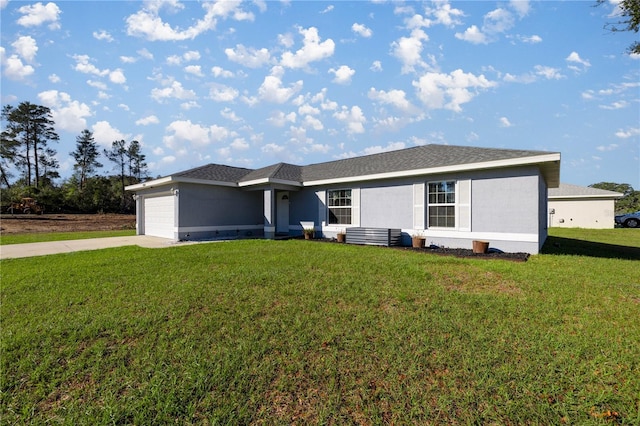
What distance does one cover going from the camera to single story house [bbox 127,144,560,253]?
340 inches

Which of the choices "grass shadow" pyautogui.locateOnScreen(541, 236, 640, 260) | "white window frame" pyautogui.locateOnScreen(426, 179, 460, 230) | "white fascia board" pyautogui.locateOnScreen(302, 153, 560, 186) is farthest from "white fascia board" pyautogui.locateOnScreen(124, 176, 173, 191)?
"grass shadow" pyautogui.locateOnScreen(541, 236, 640, 260)

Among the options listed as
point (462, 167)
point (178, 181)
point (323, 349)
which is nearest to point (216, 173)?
point (178, 181)

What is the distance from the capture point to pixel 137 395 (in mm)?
2621

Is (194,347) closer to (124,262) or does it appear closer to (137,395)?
(137,395)

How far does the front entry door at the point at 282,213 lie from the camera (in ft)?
49.4

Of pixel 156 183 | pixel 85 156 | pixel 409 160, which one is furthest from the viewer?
pixel 85 156

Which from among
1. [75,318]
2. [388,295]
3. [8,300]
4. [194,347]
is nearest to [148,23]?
[8,300]

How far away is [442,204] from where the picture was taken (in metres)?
10.1

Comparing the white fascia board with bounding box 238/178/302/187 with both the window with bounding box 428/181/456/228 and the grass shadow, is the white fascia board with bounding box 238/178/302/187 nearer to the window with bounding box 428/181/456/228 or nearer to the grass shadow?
the window with bounding box 428/181/456/228

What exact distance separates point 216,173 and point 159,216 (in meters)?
3.69

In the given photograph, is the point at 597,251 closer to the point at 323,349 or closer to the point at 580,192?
the point at 323,349

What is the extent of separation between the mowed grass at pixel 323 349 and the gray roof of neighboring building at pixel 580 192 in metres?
21.6

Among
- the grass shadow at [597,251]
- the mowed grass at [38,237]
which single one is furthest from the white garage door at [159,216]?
the grass shadow at [597,251]

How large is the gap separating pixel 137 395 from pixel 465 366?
3156 mm
